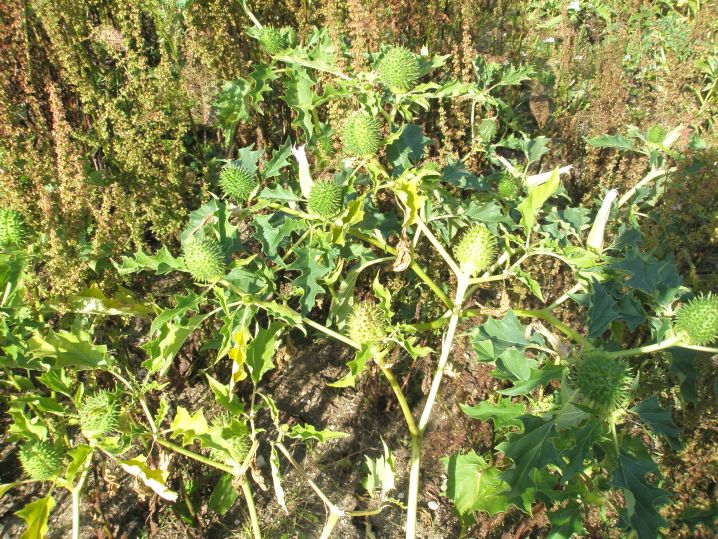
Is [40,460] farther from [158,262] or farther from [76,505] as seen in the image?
[158,262]

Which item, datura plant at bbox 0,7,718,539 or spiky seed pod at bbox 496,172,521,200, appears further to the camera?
spiky seed pod at bbox 496,172,521,200

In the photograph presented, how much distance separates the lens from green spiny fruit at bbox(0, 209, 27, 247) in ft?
6.00

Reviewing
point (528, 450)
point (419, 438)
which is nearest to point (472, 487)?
point (419, 438)

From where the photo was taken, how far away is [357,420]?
2.58 metres

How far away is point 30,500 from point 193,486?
26.4 inches

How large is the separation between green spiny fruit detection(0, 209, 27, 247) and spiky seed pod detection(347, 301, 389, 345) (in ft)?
3.96

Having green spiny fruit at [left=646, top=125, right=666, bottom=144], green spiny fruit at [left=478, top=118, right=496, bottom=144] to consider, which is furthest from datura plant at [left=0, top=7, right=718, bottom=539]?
green spiny fruit at [left=646, top=125, right=666, bottom=144]

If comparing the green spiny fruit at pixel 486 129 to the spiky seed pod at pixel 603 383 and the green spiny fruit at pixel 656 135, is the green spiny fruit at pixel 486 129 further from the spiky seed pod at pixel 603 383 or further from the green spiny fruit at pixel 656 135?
the spiky seed pod at pixel 603 383

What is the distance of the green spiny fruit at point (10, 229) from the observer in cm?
183

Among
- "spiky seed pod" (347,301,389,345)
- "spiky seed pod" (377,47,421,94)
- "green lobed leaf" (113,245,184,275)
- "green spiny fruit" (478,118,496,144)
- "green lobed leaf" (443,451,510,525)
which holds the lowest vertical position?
"green lobed leaf" (443,451,510,525)

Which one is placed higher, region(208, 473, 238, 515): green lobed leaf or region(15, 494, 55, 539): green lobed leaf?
region(15, 494, 55, 539): green lobed leaf

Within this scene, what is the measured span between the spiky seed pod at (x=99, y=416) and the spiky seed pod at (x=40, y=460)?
13 cm

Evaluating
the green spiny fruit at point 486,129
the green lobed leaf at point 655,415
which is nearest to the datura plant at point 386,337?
the green lobed leaf at point 655,415

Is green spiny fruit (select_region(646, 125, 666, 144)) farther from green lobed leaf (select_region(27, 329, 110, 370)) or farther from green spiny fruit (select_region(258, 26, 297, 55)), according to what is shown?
green lobed leaf (select_region(27, 329, 110, 370))
